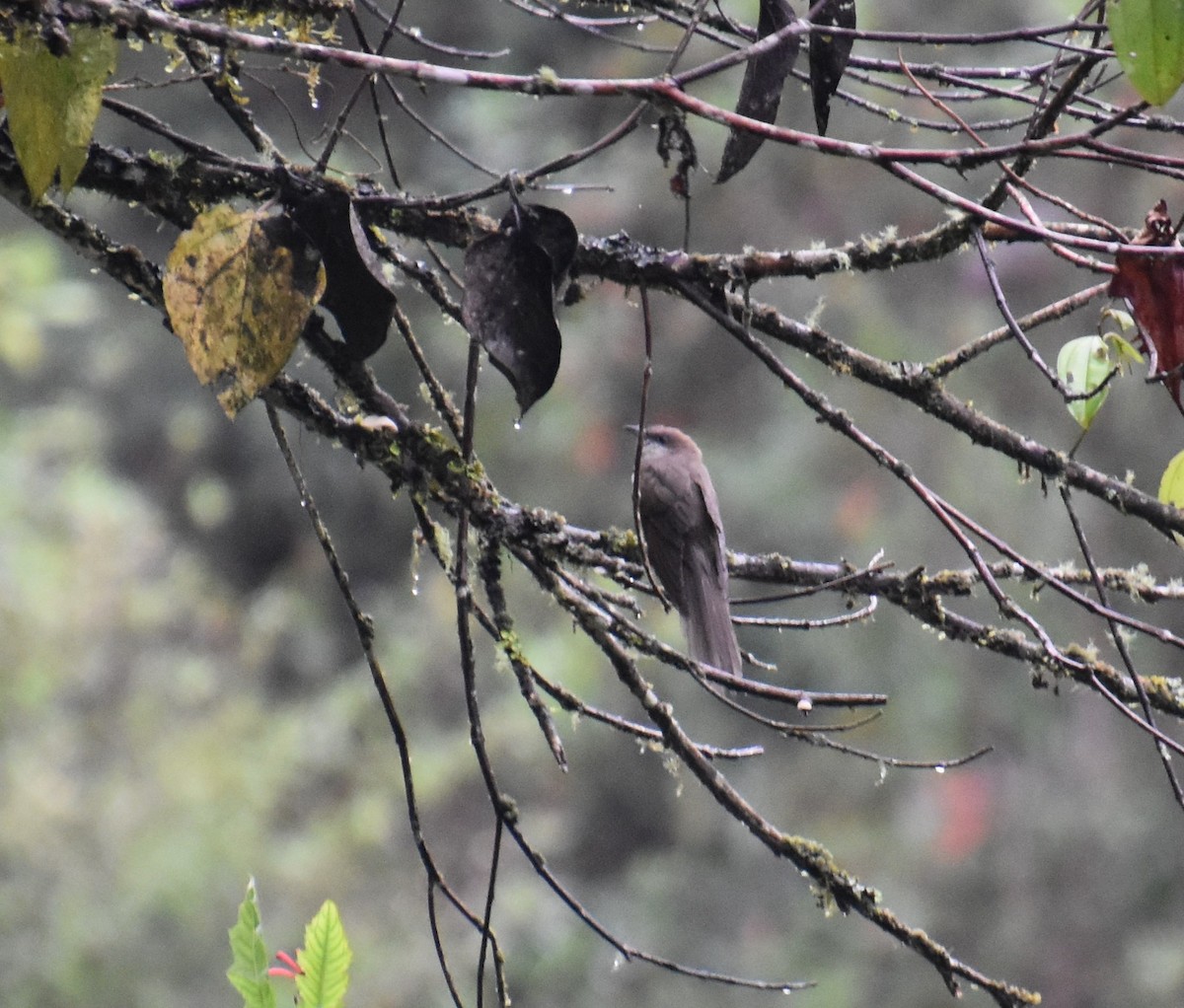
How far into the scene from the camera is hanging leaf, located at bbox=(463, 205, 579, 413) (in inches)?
60.9

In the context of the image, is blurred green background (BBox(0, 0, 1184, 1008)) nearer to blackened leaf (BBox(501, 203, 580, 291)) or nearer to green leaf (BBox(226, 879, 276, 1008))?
green leaf (BBox(226, 879, 276, 1008))

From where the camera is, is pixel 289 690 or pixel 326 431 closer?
pixel 326 431

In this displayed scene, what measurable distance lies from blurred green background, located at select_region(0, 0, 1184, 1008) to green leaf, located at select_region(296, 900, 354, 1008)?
6396 mm

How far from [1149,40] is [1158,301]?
357 millimetres

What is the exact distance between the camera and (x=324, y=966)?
1.52 meters

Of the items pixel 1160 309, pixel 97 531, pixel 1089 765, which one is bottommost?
pixel 1160 309

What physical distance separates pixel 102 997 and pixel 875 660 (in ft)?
17.8

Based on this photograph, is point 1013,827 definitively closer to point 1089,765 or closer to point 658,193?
point 1089,765

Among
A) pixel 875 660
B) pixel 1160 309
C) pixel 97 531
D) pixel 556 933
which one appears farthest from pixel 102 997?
pixel 1160 309

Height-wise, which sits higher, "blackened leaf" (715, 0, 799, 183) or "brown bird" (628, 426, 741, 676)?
"brown bird" (628, 426, 741, 676)

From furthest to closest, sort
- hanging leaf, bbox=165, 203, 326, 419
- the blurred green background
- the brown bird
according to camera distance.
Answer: the blurred green background < the brown bird < hanging leaf, bbox=165, 203, 326, 419

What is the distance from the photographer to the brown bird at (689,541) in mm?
2908

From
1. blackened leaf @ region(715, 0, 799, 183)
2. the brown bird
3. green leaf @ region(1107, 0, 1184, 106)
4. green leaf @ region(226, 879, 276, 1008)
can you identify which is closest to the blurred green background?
the brown bird

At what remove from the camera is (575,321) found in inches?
412
